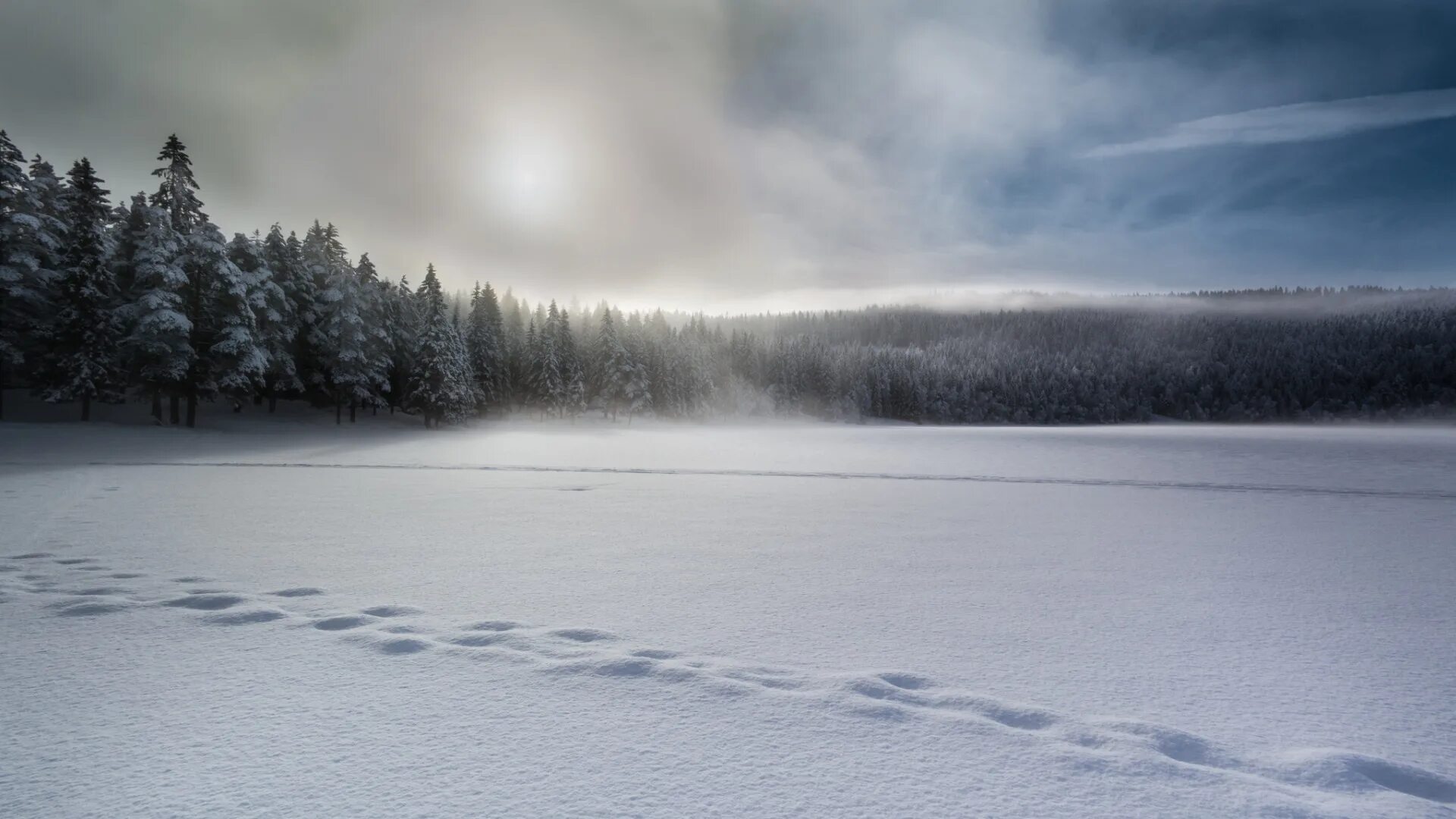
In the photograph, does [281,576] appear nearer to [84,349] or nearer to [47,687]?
[47,687]

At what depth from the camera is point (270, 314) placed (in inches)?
1725

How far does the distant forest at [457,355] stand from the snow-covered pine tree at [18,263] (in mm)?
117

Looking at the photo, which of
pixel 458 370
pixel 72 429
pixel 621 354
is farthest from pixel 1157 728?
pixel 621 354

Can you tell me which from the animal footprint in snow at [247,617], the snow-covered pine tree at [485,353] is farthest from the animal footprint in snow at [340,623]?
the snow-covered pine tree at [485,353]

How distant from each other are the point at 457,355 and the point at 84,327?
24067mm

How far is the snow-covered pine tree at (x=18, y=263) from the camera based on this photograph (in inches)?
1357

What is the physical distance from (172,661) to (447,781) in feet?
10.4

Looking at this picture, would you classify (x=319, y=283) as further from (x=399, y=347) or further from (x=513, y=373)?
(x=513, y=373)

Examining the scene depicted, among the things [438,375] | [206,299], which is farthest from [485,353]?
[206,299]

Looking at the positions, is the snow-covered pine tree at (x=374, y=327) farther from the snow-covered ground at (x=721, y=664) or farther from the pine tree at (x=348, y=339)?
the snow-covered ground at (x=721, y=664)

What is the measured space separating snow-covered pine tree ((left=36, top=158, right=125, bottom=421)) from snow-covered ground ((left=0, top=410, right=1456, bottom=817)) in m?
32.5

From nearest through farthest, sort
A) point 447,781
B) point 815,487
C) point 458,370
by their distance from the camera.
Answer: point 447,781 < point 815,487 < point 458,370

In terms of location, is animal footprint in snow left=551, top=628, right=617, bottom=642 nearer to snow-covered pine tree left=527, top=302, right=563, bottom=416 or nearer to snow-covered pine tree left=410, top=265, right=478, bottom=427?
snow-covered pine tree left=410, top=265, right=478, bottom=427

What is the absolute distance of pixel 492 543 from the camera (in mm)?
9547
